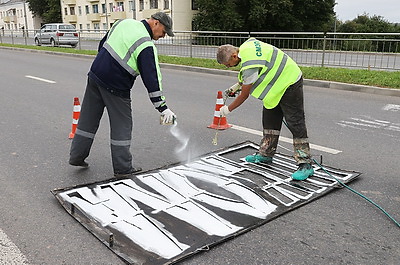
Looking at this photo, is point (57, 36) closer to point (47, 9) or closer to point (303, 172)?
point (303, 172)

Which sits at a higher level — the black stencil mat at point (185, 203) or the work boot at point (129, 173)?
the work boot at point (129, 173)

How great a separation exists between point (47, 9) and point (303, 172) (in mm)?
74536

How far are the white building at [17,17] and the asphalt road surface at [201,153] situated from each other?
2830 inches

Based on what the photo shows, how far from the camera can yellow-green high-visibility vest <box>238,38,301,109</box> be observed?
3717 mm

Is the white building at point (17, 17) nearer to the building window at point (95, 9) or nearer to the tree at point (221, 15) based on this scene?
the building window at point (95, 9)

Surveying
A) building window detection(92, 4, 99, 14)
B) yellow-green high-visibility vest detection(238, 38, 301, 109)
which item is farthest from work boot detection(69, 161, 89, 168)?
building window detection(92, 4, 99, 14)

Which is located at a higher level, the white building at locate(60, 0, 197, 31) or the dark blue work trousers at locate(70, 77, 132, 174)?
the white building at locate(60, 0, 197, 31)

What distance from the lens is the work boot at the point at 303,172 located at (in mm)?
4022

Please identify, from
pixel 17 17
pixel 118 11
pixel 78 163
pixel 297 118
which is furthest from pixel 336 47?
pixel 17 17

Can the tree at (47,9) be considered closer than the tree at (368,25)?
No

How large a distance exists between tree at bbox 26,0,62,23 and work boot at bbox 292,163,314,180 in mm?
69211

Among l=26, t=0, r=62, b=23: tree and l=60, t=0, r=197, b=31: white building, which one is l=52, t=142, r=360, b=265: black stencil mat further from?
l=26, t=0, r=62, b=23: tree

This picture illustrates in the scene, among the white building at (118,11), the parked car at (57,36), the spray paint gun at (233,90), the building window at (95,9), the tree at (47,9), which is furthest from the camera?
the tree at (47,9)

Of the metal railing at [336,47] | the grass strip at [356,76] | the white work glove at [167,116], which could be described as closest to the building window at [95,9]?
the metal railing at [336,47]
